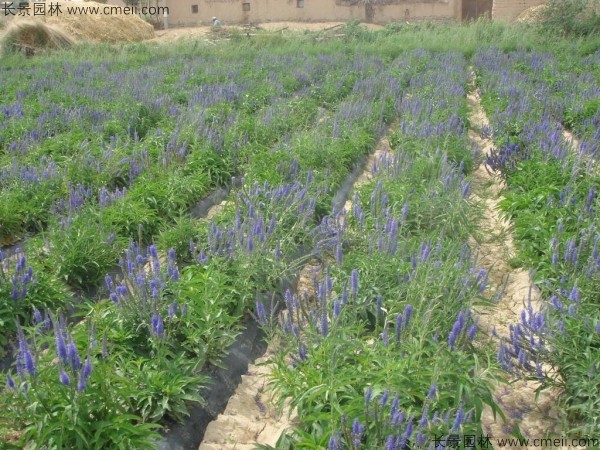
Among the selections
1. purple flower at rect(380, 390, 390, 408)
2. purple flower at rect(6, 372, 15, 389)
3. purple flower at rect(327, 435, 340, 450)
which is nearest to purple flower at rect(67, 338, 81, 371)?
purple flower at rect(6, 372, 15, 389)

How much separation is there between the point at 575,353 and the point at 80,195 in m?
4.34

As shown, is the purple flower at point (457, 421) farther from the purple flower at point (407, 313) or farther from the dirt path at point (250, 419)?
the dirt path at point (250, 419)

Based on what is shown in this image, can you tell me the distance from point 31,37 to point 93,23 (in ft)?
14.2

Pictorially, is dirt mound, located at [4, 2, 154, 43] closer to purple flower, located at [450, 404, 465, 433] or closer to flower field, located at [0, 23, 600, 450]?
flower field, located at [0, 23, 600, 450]

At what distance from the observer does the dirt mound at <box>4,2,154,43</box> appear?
2250cm

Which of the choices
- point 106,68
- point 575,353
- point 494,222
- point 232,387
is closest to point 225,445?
point 232,387

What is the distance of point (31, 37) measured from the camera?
19234mm

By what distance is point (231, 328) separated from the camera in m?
4.20

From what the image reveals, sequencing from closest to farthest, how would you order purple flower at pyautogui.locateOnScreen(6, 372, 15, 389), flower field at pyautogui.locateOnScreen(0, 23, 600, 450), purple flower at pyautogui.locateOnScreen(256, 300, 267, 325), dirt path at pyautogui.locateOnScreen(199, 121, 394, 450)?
purple flower at pyautogui.locateOnScreen(6, 372, 15, 389)
flower field at pyautogui.locateOnScreen(0, 23, 600, 450)
dirt path at pyautogui.locateOnScreen(199, 121, 394, 450)
purple flower at pyautogui.locateOnScreen(256, 300, 267, 325)

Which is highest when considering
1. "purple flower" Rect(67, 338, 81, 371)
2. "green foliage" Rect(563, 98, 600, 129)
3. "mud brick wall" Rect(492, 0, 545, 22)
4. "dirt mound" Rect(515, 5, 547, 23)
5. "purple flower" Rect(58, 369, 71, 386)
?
"mud brick wall" Rect(492, 0, 545, 22)

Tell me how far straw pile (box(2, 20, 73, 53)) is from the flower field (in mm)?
8951

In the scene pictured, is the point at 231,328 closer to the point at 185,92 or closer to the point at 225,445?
the point at 225,445

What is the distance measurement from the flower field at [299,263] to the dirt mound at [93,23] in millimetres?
13188

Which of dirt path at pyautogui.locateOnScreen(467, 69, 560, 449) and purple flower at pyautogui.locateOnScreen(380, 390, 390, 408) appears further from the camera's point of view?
dirt path at pyautogui.locateOnScreen(467, 69, 560, 449)
